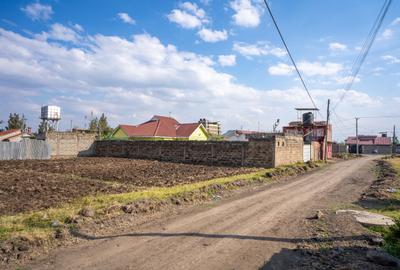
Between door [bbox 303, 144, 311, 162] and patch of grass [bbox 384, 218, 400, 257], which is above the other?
door [bbox 303, 144, 311, 162]

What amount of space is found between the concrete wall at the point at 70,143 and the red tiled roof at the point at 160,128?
26.7 ft

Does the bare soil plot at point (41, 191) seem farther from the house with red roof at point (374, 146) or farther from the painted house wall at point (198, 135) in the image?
the house with red roof at point (374, 146)

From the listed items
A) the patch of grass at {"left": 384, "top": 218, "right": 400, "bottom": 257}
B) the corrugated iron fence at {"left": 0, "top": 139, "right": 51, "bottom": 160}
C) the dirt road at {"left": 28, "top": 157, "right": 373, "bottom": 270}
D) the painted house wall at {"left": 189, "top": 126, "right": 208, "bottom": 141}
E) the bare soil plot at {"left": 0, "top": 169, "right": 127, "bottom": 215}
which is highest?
the painted house wall at {"left": 189, "top": 126, "right": 208, "bottom": 141}

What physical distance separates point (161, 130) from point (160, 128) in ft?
1.41

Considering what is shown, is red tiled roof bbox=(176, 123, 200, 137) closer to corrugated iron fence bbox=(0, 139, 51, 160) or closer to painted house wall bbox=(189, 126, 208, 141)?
painted house wall bbox=(189, 126, 208, 141)

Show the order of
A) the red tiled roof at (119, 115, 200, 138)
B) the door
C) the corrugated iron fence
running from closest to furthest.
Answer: the corrugated iron fence
the door
the red tiled roof at (119, 115, 200, 138)

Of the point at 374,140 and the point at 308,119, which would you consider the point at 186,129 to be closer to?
the point at 308,119

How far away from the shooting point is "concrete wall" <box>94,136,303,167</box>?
2556 centimetres

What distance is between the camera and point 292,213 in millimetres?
10156

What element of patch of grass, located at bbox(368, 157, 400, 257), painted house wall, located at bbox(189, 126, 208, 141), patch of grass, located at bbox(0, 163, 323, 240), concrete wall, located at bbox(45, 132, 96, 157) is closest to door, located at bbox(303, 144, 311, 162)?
painted house wall, located at bbox(189, 126, 208, 141)

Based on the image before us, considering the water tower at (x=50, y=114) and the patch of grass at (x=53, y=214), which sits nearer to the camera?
the patch of grass at (x=53, y=214)

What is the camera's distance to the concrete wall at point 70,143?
37531 mm

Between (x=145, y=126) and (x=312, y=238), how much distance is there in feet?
144

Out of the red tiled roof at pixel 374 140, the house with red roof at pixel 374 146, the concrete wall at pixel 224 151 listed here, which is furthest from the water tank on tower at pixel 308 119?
the red tiled roof at pixel 374 140
